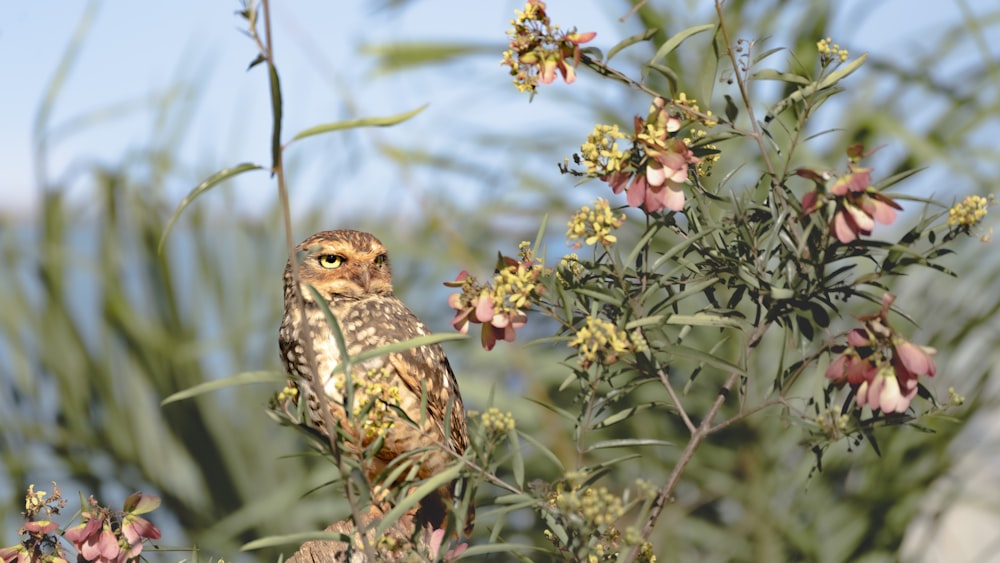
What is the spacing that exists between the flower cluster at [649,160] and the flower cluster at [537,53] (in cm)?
8

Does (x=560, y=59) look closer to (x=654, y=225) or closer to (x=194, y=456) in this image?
(x=654, y=225)

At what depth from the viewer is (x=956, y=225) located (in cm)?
99

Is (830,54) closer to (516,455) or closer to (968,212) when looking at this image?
(968,212)

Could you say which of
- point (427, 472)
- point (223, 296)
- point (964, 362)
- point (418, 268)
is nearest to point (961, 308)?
point (964, 362)

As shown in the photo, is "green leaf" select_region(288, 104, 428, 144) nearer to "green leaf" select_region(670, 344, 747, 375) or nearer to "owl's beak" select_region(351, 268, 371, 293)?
"green leaf" select_region(670, 344, 747, 375)

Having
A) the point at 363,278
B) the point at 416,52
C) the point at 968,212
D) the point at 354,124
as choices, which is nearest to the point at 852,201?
the point at 968,212

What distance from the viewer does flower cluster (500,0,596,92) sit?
1.07 m

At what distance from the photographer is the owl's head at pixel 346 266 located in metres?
2.07

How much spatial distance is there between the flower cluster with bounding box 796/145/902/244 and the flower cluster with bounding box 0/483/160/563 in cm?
76

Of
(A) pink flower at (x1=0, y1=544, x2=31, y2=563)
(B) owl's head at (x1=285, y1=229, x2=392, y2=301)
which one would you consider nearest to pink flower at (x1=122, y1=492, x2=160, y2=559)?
(A) pink flower at (x1=0, y1=544, x2=31, y2=563)

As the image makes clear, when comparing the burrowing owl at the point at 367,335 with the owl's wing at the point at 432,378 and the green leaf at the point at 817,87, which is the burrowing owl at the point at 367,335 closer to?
the owl's wing at the point at 432,378

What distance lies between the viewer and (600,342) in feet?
3.21

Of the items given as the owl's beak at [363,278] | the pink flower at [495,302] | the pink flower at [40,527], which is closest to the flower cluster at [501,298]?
the pink flower at [495,302]

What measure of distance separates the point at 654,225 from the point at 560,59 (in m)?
0.19
